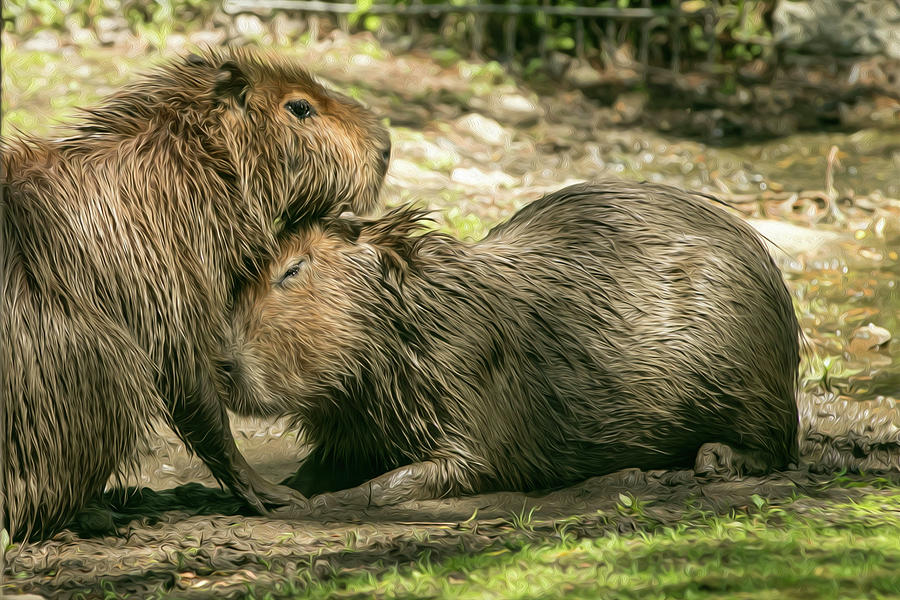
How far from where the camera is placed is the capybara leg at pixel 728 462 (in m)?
4.12

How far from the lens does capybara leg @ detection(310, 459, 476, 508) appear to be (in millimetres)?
3816

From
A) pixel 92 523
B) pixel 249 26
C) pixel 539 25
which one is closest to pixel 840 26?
pixel 539 25

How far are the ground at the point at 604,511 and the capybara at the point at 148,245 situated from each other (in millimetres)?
268

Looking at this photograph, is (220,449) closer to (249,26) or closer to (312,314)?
(312,314)

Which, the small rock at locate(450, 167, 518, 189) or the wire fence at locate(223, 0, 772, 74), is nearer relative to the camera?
the small rock at locate(450, 167, 518, 189)

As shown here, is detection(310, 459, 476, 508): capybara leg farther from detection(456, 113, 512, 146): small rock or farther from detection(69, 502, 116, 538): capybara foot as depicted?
detection(456, 113, 512, 146): small rock

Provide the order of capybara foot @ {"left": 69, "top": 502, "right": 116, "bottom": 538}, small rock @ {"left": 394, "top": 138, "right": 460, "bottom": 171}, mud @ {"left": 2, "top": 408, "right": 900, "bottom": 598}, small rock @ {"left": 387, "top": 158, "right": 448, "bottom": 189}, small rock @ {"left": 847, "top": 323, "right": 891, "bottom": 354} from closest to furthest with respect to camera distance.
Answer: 1. mud @ {"left": 2, "top": 408, "right": 900, "bottom": 598}
2. capybara foot @ {"left": 69, "top": 502, "right": 116, "bottom": 538}
3. small rock @ {"left": 847, "top": 323, "right": 891, "bottom": 354}
4. small rock @ {"left": 387, "top": 158, "right": 448, "bottom": 189}
5. small rock @ {"left": 394, "top": 138, "right": 460, "bottom": 171}

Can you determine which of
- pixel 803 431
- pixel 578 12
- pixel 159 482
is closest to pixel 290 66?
pixel 159 482

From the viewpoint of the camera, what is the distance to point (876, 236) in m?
6.69

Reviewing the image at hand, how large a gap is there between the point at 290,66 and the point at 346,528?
168cm

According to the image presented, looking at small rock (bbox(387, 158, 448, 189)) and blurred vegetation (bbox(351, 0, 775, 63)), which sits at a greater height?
blurred vegetation (bbox(351, 0, 775, 63))

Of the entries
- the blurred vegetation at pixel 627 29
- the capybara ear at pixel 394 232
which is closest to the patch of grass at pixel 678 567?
the capybara ear at pixel 394 232

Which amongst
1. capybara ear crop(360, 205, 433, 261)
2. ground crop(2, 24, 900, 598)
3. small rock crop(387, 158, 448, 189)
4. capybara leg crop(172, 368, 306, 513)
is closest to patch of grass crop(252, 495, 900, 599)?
ground crop(2, 24, 900, 598)

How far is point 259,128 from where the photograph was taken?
13.3 ft
